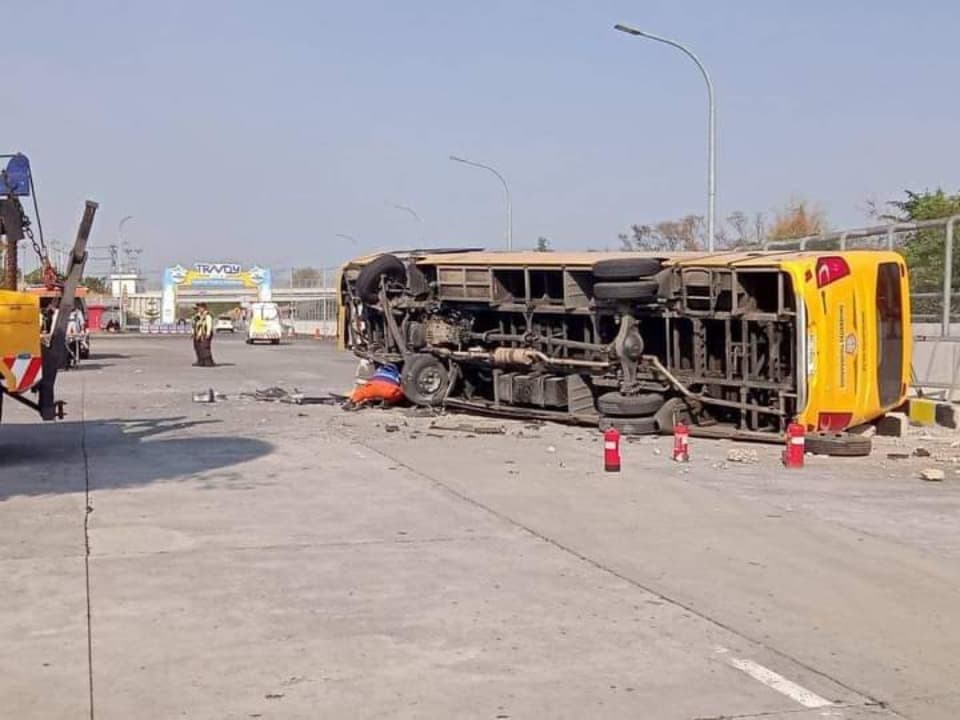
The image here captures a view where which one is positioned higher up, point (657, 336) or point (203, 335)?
point (657, 336)

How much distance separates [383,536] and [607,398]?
7987 mm

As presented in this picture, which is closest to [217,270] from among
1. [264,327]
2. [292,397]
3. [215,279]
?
[215,279]

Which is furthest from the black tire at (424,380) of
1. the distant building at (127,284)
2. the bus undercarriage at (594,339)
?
the distant building at (127,284)

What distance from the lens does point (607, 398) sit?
1791 cm

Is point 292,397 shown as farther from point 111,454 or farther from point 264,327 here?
point 264,327

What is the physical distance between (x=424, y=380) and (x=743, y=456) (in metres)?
6.87

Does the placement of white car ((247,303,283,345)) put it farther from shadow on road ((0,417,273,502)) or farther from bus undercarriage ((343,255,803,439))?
shadow on road ((0,417,273,502))

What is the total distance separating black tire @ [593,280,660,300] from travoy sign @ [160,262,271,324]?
96.8 m

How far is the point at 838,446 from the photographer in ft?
50.3

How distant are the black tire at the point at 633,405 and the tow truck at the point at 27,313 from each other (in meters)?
6.98

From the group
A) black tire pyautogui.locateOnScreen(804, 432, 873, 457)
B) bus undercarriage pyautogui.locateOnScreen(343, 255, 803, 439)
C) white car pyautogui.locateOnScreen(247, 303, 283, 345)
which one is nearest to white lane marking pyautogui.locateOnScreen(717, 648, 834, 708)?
black tire pyautogui.locateOnScreen(804, 432, 873, 457)

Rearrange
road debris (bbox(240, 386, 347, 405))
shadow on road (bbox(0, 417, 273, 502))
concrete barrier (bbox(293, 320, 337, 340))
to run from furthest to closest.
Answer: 1. concrete barrier (bbox(293, 320, 337, 340))
2. road debris (bbox(240, 386, 347, 405))
3. shadow on road (bbox(0, 417, 273, 502))

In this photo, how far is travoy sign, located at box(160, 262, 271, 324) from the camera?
368ft

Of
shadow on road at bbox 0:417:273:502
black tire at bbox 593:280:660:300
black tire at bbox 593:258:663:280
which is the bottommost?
shadow on road at bbox 0:417:273:502
